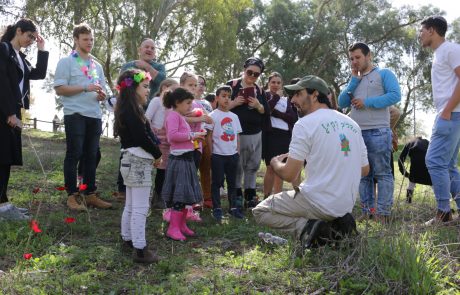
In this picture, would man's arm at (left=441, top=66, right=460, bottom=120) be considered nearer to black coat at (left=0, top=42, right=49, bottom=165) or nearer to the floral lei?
the floral lei

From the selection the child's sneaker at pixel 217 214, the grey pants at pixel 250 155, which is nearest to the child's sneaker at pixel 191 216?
the child's sneaker at pixel 217 214

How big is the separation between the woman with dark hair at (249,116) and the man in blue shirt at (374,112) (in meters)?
1.17

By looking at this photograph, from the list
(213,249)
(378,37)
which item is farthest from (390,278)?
(378,37)

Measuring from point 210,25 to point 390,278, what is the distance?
17555 mm

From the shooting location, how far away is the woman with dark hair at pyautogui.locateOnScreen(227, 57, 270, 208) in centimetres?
612

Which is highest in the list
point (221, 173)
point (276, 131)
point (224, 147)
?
point (276, 131)

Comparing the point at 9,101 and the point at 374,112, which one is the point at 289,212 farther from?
the point at 9,101

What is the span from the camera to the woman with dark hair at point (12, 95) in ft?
16.0

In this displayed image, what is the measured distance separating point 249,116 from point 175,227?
2106 mm

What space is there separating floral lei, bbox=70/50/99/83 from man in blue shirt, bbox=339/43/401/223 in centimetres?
304

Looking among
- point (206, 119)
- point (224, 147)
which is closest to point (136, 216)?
point (206, 119)

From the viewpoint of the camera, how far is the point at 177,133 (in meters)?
4.87

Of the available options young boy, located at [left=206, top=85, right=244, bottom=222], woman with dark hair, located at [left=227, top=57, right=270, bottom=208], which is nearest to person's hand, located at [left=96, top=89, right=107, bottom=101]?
young boy, located at [left=206, top=85, right=244, bottom=222]

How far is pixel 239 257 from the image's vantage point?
388 cm
